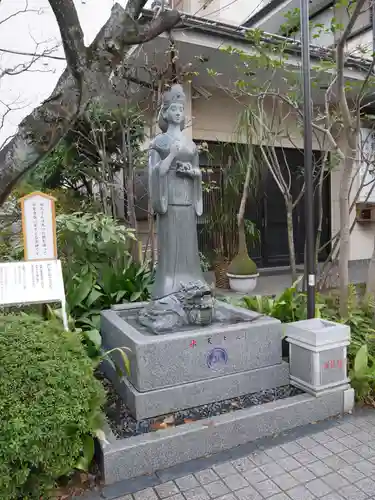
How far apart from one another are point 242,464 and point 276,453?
0.29 m

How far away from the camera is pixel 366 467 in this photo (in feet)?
8.55

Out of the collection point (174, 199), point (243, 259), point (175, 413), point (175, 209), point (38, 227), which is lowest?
point (175, 413)

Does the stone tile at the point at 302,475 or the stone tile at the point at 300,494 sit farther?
the stone tile at the point at 302,475

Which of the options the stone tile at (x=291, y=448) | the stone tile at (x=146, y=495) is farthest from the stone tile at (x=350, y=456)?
the stone tile at (x=146, y=495)

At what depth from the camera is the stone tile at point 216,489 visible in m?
2.36

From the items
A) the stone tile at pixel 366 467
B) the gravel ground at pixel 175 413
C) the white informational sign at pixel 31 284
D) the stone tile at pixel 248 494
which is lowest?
the stone tile at pixel 366 467

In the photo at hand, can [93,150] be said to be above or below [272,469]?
above

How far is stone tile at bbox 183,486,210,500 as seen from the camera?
2.32m

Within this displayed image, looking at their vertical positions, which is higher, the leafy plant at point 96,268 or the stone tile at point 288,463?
the leafy plant at point 96,268

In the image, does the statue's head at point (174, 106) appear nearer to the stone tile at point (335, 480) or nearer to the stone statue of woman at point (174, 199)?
the stone statue of woman at point (174, 199)

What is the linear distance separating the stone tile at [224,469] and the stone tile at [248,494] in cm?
19

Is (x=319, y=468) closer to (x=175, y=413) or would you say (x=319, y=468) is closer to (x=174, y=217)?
(x=175, y=413)

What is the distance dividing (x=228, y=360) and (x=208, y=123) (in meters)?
6.76

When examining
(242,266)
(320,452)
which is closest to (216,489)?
(320,452)
